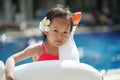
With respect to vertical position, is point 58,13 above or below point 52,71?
above

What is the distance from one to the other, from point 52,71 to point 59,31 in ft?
1.33

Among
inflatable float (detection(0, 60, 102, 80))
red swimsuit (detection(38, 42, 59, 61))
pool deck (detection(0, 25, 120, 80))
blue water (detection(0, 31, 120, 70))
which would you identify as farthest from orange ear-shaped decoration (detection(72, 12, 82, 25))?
pool deck (detection(0, 25, 120, 80))

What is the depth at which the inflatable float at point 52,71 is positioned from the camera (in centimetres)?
231

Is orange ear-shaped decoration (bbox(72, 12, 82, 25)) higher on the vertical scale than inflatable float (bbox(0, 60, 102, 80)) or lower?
higher

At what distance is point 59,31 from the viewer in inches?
103

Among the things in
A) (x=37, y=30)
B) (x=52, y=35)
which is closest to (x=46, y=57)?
(x=52, y=35)

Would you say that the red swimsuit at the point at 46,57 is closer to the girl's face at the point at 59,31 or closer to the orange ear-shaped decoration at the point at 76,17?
the girl's face at the point at 59,31

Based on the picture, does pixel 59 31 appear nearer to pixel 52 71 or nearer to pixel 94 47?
pixel 52 71

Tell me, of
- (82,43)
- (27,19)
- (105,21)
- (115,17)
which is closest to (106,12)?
(115,17)

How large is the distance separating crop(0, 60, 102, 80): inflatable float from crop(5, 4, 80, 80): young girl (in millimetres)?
202

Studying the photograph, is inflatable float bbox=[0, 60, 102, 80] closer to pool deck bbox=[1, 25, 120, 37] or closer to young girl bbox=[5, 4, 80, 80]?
young girl bbox=[5, 4, 80, 80]

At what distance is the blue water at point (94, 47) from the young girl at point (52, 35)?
21.2ft

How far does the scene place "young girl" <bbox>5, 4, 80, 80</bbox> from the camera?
2.61m

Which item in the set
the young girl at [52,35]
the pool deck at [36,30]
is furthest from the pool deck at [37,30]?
the young girl at [52,35]
